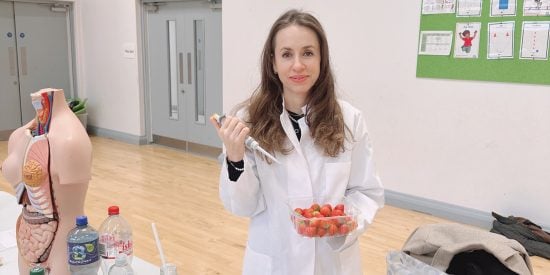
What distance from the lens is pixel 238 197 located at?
1496mm

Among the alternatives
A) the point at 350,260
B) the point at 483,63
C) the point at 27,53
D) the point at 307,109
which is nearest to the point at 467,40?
the point at 483,63

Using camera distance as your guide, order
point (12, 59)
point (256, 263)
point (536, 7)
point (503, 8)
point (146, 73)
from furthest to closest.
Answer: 1. point (12, 59)
2. point (146, 73)
3. point (503, 8)
4. point (536, 7)
5. point (256, 263)

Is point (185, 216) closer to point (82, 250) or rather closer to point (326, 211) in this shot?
point (82, 250)

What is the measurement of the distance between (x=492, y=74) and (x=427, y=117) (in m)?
0.59

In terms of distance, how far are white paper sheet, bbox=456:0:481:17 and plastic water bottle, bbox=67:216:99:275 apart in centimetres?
322

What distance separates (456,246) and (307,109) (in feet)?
1.92

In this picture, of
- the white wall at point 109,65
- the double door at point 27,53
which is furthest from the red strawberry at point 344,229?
the double door at point 27,53

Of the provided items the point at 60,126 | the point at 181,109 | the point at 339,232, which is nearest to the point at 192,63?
the point at 181,109

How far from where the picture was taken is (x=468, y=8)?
3801 millimetres

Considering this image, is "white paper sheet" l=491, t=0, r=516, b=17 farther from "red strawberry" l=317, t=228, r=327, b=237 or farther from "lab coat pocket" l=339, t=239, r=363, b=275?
"red strawberry" l=317, t=228, r=327, b=237

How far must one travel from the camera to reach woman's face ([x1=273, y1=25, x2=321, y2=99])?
4.93 feet

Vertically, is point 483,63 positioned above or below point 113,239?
above

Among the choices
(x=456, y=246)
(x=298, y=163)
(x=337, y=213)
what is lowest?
(x=456, y=246)

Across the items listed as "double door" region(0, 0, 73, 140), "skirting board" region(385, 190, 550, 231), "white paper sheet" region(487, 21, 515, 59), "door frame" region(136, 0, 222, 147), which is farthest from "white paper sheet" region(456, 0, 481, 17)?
"double door" region(0, 0, 73, 140)
